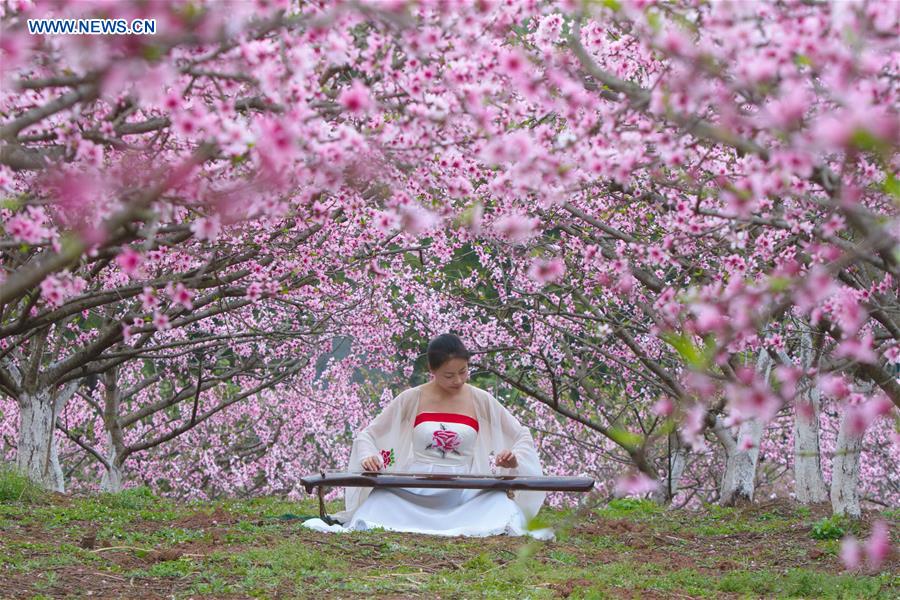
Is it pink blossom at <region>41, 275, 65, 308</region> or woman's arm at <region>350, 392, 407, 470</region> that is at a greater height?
woman's arm at <region>350, 392, 407, 470</region>

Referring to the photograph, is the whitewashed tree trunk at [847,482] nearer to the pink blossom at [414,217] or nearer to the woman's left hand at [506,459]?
the woman's left hand at [506,459]

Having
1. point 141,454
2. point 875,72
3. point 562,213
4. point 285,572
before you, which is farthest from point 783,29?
point 141,454

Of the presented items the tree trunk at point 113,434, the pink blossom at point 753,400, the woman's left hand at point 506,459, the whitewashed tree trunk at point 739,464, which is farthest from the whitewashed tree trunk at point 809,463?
the tree trunk at point 113,434

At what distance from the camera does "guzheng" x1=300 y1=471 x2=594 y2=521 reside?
8.35 metres

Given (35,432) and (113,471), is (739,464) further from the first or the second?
(113,471)

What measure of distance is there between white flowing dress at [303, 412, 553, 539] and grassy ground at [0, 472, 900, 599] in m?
0.49

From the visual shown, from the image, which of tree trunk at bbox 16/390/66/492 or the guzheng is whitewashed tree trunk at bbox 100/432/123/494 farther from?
the guzheng

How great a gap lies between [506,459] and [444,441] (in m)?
0.79

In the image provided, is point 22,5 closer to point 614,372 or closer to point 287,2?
point 287,2

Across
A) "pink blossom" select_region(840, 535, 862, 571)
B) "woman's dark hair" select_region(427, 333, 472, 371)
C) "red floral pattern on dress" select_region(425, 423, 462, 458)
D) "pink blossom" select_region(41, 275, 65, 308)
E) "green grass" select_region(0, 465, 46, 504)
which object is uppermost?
"woman's dark hair" select_region(427, 333, 472, 371)

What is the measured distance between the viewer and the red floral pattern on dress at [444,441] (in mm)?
9258

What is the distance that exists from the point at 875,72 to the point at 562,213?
17.0ft

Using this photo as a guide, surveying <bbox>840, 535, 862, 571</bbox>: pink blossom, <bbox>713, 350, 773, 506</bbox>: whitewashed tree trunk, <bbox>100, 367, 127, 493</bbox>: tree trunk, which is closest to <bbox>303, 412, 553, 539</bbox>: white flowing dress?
<bbox>840, 535, 862, 571</bbox>: pink blossom

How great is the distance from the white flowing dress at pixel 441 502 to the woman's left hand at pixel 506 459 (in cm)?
37
